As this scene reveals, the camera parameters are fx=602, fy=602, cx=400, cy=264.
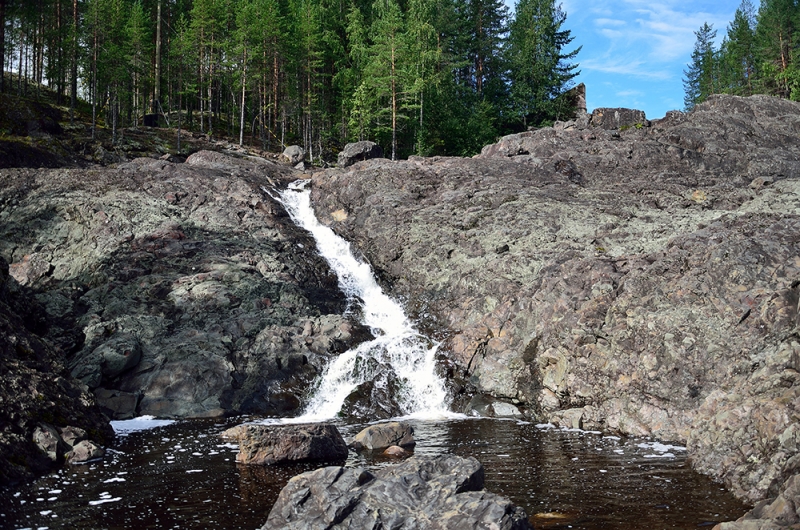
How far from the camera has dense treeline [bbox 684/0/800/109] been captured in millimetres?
69312

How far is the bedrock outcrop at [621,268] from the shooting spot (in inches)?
628

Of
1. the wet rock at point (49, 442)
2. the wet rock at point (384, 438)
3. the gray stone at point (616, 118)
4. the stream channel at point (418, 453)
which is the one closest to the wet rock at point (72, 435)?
the wet rock at point (49, 442)

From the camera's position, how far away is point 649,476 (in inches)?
528

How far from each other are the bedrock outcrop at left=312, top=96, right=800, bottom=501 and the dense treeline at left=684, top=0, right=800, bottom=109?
27.5 m

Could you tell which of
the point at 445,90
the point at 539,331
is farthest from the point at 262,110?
the point at 539,331

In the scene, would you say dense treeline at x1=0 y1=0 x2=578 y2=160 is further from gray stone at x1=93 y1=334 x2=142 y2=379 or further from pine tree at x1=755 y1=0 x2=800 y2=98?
gray stone at x1=93 y1=334 x2=142 y2=379

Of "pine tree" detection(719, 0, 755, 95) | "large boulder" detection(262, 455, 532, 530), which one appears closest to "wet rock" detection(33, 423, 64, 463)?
"large boulder" detection(262, 455, 532, 530)

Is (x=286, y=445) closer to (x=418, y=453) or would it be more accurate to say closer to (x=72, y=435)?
(x=418, y=453)

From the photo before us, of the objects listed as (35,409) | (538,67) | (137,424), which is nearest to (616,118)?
(538,67)

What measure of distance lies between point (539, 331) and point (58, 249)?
81.6 feet

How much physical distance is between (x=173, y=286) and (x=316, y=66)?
130 ft

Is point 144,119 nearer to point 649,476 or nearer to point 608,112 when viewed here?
point 608,112

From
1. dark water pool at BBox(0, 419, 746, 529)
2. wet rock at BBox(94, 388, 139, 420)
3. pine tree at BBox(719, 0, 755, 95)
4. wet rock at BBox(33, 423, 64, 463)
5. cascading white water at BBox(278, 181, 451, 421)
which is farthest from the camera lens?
pine tree at BBox(719, 0, 755, 95)

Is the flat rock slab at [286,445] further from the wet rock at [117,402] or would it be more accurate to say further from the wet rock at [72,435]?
the wet rock at [117,402]
